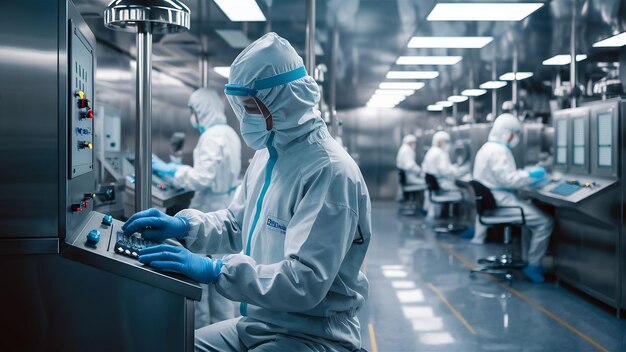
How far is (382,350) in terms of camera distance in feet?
12.0

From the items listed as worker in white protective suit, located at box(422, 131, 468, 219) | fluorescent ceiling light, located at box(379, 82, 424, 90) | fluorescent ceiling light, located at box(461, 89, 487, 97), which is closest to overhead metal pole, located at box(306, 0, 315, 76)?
worker in white protective suit, located at box(422, 131, 468, 219)

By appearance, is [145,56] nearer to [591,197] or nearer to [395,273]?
[591,197]

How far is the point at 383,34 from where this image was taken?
6234 millimetres

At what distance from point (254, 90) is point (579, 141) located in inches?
162

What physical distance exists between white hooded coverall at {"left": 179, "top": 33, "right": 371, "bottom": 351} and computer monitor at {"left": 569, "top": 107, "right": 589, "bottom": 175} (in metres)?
3.70

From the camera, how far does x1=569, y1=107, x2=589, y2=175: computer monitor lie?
Answer: 16.0ft

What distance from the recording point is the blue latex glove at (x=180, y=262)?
1.42 m

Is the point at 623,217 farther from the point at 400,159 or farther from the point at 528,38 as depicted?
the point at 400,159

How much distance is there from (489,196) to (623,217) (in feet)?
5.19

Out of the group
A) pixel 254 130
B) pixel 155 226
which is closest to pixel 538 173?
pixel 254 130

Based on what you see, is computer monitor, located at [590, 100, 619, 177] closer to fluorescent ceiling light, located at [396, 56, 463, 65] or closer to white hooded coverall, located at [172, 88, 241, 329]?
white hooded coverall, located at [172, 88, 241, 329]

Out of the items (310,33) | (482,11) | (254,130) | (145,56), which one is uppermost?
(482,11)

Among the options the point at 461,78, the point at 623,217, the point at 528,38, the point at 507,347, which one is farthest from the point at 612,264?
the point at 461,78

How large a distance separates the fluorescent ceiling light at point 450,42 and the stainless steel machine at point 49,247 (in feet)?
17.7
